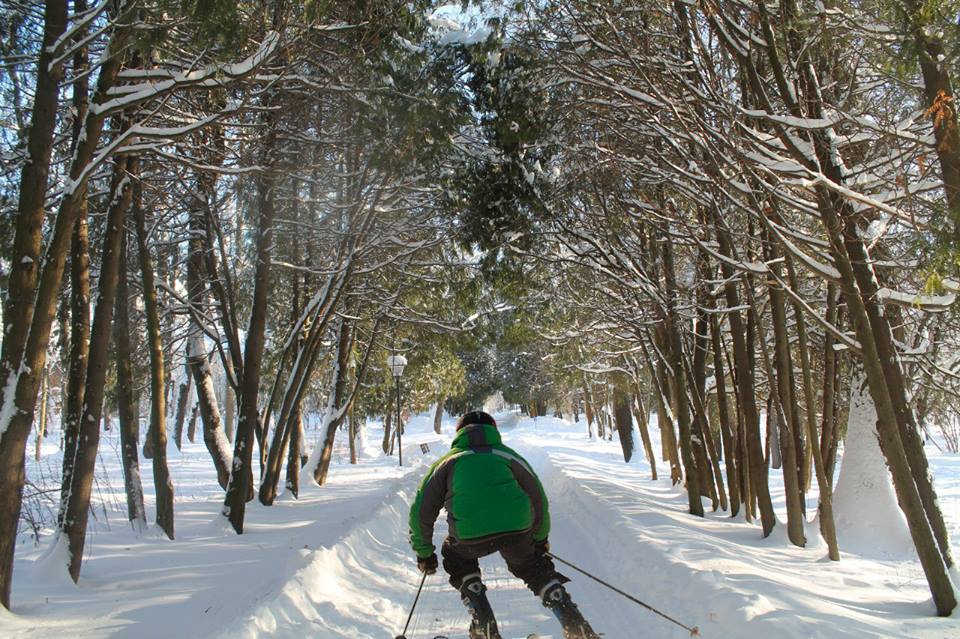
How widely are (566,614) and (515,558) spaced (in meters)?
0.49

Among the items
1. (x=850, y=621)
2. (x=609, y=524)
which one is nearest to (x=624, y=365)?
(x=609, y=524)

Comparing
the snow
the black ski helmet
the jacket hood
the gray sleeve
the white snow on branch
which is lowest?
the snow

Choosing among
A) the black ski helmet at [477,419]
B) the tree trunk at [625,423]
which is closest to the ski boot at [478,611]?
the black ski helmet at [477,419]

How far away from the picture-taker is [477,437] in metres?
4.69

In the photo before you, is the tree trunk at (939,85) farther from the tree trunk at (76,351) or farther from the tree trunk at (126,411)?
the tree trunk at (126,411)

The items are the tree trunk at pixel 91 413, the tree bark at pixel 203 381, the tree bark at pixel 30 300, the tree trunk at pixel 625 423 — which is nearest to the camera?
the tree bark at pixel 30 300

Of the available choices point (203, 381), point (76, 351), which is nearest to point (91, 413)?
point (76, 351)

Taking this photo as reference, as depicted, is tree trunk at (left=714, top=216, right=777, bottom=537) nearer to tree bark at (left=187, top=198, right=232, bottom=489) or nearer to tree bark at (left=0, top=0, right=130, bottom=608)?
tree bark at (left=0, top=0, right=130, bottom=608)

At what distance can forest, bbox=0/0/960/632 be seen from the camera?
18.7ft

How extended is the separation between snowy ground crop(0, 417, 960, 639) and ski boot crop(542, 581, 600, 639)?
1071 millimetres

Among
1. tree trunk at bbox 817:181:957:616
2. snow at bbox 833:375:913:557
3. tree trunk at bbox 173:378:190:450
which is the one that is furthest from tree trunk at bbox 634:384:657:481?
tree trunk at bbox 173:378:190:450

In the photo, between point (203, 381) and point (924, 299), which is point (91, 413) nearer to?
point (203, 381)

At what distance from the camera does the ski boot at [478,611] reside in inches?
173

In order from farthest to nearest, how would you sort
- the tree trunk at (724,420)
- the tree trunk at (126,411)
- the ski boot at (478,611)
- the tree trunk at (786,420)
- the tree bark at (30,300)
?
the tree trunk at (724,420) → the tree trunk at (786,420) → the tree trunk at (126,411) → the tree bark at (30,300) → the ski boot at (478,611)
